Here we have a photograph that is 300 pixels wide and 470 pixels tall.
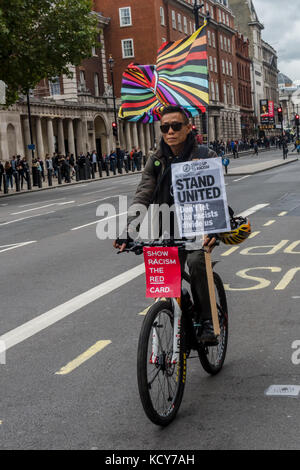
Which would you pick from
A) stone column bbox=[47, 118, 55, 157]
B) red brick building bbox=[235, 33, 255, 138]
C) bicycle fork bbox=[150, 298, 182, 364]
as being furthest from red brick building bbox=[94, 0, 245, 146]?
bicycle fork bbox=[150, 298, 182, 364]

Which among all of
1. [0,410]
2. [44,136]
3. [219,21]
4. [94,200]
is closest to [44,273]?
[0,410]

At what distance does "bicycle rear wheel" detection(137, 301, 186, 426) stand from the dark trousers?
385 mm

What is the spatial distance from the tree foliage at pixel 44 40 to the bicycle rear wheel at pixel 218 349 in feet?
82.5

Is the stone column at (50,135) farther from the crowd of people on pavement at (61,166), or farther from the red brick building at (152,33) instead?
the red brick building at (152,33)

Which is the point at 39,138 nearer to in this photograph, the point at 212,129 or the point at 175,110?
the point at 212,129

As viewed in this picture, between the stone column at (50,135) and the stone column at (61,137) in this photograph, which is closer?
the stone column at (50,135)

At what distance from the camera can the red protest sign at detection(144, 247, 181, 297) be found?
13.8 feet

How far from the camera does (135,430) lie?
4.02 m

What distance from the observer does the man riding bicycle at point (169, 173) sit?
15.2 ft

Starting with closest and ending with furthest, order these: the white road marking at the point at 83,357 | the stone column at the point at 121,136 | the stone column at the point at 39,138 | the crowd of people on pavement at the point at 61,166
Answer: the white road marking at the point at 83,357, the crowd of people on pavement at the point at 61,166, the stone column at the point at 39,138, the stone column at the point at 121,136

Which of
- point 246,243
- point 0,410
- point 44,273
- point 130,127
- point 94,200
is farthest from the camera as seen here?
point 130,127

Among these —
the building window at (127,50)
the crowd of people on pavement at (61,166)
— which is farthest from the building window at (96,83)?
the crowd of people on pavement at (61,166)
